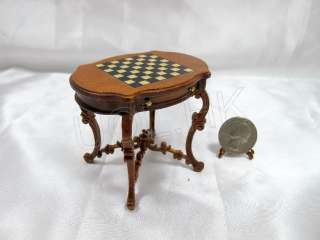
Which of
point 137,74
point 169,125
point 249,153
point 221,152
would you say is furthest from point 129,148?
point 169,125

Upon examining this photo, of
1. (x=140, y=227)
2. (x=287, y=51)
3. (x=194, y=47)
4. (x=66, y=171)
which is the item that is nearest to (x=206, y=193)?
(x=140, y=227)

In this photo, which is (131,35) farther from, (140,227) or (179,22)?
(140,227)

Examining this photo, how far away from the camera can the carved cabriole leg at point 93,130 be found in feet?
6.48

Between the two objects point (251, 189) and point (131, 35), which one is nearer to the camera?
point (251, 189)

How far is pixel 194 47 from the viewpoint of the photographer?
3.58 meters

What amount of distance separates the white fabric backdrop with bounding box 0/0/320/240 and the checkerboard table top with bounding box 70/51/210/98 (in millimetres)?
677

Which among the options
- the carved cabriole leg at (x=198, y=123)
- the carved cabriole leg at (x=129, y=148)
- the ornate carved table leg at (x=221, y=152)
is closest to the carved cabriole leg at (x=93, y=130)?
the carved cabriole leg at (x=129, y=148)

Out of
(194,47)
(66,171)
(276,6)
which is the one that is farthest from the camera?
(194,47)

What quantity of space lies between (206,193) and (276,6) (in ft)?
7.24

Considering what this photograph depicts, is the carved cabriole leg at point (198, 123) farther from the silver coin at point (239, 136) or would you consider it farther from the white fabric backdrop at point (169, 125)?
the silver coin at point (239, 136)

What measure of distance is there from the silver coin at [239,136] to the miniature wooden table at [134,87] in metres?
0.26

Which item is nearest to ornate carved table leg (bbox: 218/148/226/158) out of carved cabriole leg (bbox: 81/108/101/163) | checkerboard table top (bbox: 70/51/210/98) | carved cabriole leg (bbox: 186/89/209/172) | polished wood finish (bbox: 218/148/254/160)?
polished wood finish (bbox: 218/148/254/160)

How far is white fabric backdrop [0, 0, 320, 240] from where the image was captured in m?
1.86

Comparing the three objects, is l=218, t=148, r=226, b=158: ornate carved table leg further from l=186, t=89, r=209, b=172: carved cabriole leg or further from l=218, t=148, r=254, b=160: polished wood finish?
l=186, t=89, r=209, b=172: carved cabriole leg
